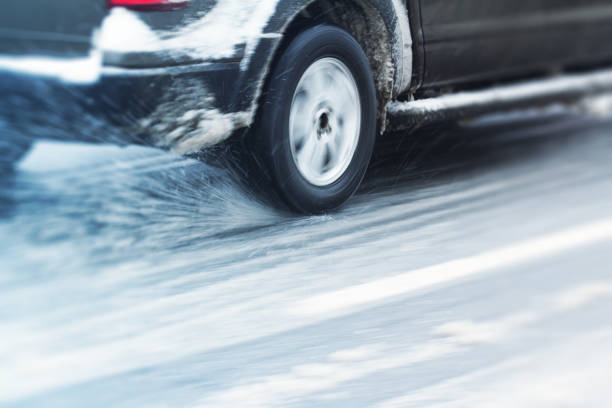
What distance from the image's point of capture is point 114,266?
12.6 feet

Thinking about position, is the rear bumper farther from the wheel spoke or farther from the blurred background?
the wheel spoke

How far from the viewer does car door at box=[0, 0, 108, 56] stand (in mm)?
3580

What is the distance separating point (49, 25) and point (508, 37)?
3.05 m

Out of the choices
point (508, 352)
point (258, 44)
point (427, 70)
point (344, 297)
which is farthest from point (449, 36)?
point (508, 352)

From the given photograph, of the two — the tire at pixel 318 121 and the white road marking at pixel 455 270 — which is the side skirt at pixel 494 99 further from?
the white road marking at pixel 455 270

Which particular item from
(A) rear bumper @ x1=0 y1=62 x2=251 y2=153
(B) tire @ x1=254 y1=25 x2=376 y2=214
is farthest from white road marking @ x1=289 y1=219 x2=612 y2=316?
(A) rear bumper @ x1=0 y1=62 x2=251 y2=153

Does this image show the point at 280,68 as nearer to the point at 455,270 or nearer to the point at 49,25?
the point at 49,25

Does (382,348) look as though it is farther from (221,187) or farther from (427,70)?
(427,70)

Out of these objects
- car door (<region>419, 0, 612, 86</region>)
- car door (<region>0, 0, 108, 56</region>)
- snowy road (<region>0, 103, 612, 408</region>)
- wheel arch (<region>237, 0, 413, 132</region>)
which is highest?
car door (<region>419, 0, 612, 86</region>)

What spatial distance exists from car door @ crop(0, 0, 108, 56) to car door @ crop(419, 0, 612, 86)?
1900 mm

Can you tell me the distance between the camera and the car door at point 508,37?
5.04 metres

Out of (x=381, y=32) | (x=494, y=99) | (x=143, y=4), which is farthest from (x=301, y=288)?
(x=494, y=99)

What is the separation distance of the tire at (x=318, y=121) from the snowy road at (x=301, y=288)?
0.17 m

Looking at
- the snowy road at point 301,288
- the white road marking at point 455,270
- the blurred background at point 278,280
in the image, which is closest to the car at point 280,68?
the blurred background at point 278,280
